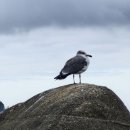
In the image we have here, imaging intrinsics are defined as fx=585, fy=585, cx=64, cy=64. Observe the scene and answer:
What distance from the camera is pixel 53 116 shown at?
27.4 metres

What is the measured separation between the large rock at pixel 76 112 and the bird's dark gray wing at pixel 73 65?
3.32 metres

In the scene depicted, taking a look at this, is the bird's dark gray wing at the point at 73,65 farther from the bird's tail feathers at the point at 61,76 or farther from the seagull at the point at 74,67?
the bird's tail feathers at the point at 61,76

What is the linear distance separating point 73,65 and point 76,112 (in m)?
6.49

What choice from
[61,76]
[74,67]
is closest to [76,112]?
[74,67]

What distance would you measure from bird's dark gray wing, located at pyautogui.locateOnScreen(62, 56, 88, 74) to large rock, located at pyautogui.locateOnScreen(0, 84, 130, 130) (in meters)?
3.32

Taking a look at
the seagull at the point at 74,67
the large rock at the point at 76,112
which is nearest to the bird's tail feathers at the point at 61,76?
the seagull at the point at 74,67

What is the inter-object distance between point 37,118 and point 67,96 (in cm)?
181

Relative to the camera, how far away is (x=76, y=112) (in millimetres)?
27453

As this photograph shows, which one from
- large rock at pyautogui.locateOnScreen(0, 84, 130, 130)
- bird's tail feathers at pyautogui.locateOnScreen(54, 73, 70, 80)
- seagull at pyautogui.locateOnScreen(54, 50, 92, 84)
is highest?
seagull at pyautogui.locateOnScreen(54, 50, 92, 84)

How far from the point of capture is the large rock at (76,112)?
27.0 meters

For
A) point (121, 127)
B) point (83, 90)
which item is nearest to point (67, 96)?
point (83, 90)

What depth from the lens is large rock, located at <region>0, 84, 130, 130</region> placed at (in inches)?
1062

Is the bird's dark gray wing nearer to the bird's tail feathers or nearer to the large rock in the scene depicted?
the bird's tail feathers

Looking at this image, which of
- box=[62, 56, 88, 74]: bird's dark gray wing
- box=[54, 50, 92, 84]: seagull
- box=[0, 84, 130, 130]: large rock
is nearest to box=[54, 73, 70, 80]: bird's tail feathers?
box=[54, 50, 92, 84]: seagull
